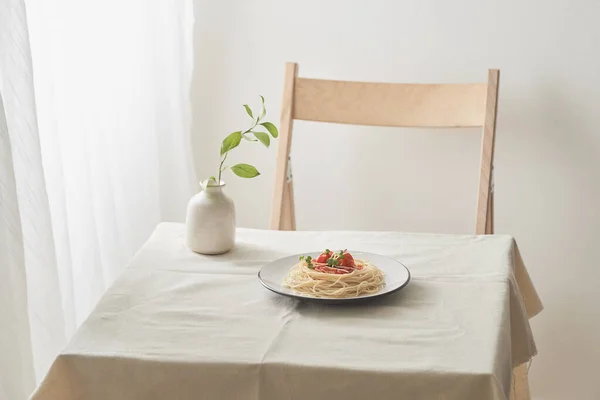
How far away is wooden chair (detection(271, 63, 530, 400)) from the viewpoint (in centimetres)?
211

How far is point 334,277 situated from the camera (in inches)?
59.8

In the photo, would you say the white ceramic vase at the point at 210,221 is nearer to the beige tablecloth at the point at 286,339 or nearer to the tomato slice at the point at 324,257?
the beige tablecloth at the point at 286,339

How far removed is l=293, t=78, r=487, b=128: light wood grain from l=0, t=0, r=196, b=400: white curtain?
42 centimetres

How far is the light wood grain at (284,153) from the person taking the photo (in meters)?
2.20

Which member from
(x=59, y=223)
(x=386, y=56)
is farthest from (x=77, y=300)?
(x=386, y=56)

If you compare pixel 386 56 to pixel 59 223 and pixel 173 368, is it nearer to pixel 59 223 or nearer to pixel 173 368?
pixel 59 223

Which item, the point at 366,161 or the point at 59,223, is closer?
the point at 59,223

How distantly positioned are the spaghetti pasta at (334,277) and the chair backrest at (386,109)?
61 centimetres

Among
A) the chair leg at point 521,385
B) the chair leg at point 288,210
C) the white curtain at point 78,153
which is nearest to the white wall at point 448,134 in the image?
the white curtain at point 78,153

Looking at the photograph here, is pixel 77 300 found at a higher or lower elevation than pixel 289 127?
lower

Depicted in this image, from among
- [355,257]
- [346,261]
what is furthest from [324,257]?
[355,257]

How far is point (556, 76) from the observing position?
2.28 metres

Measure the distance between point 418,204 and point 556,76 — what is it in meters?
0.50

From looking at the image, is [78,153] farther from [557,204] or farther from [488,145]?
[557,204]
